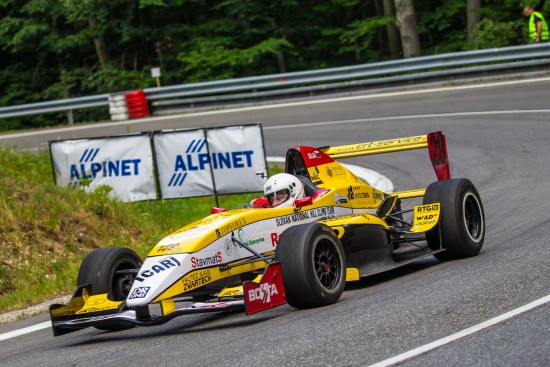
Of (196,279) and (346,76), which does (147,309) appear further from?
(346,76)

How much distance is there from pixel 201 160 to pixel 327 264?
21.7 feet

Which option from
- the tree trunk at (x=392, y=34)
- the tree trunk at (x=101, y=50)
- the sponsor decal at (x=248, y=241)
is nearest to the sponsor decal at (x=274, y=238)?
the sponsor decal at (x=248, y=241)

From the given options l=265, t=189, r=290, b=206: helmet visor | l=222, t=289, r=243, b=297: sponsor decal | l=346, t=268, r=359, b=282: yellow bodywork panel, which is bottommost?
l=346, t=268, r=359, b=282: yellow bodywork panel

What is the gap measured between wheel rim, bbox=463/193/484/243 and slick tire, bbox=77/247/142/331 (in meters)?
3.49

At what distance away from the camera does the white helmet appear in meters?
9.22

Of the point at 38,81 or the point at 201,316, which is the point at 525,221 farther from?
the point at 38,81

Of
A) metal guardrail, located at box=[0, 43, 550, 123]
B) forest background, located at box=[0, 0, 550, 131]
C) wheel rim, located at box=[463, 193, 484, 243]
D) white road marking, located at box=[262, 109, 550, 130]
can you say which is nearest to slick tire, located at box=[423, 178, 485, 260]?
wheel rim, located at box=[463, 193, 484, 243]

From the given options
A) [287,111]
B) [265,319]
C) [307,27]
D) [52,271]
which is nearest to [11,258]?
[52,271]

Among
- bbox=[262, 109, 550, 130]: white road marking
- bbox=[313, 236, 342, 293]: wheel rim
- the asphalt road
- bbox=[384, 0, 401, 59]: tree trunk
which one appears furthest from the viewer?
bbox=[384, 0, 401, 59]: tree trunk

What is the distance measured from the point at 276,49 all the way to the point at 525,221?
22.6 m

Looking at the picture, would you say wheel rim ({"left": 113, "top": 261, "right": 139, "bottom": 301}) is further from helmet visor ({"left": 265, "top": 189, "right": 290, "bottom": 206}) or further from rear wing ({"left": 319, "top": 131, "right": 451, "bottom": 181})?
rear wing ({"left": 319, "top": 131, "right": 451, "bottom": 181})

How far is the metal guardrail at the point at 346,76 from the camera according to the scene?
76.2 ft

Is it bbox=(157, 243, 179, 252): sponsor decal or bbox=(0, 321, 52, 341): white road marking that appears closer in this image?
bbox=(157, 243, 179, 252): sponsor decal

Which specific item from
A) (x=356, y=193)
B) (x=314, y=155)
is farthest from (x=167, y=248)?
(x=356, y=193)
